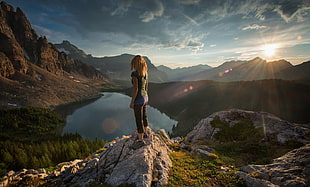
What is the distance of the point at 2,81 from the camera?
5492 inches

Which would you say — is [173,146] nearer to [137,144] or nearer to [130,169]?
[137,144]

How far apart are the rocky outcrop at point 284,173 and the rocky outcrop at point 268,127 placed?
4.49 m

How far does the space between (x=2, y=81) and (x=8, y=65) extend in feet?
102

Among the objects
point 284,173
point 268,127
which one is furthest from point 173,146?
point 268,127

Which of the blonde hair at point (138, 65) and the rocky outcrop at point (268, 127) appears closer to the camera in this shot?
the blonde hair at point (138, 65)

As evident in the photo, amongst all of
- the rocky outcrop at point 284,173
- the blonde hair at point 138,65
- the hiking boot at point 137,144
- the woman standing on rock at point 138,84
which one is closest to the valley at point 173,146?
the rocky outcrop at point 284,173

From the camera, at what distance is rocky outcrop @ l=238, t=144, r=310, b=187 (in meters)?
4.46

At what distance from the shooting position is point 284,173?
490cm

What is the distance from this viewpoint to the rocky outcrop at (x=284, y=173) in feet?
14.6

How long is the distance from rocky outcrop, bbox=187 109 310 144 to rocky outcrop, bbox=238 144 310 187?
177 inches

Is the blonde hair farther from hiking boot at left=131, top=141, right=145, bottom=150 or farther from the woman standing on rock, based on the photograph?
hiking boot at left=131, top=141, right=145, bottom=150

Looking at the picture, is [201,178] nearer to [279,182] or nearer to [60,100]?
[279,182]

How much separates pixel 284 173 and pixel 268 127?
757 cm

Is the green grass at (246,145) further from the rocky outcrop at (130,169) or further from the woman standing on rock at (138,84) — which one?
the woman standing on rock at (138,84)
